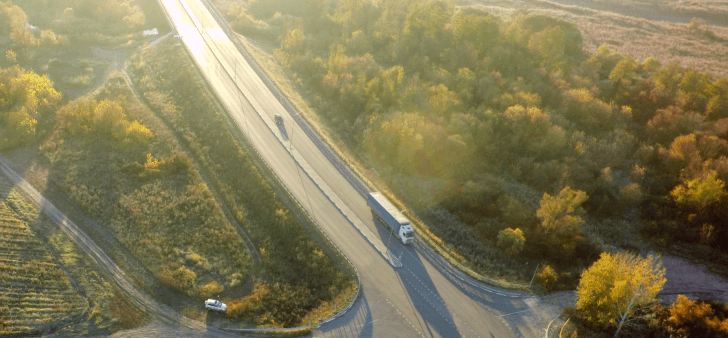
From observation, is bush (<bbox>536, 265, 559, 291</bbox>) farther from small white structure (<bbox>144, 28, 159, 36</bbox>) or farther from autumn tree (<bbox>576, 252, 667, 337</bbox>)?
small white structure (<bbox>144, 28, 159, 36</bbox>)

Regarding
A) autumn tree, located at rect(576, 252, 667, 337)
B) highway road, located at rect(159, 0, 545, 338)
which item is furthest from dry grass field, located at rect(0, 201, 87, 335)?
autumn tree, located at rect(576, 252, 667, 337)

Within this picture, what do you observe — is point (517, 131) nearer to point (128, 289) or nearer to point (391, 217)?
point (391, 217)

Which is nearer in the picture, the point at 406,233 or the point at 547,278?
the point at 547,278

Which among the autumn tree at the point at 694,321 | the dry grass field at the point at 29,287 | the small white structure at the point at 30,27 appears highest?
the small white structure at the point at 30,27

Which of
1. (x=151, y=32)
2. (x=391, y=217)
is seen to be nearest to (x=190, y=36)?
(x=151, y=32)

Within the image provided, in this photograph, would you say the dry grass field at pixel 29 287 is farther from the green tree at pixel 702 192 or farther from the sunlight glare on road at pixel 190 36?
the green tree at pixel 702 192

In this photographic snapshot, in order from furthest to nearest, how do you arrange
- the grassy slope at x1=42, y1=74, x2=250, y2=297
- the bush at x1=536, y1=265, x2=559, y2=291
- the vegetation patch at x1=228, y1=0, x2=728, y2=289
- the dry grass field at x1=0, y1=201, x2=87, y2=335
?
1. the vegetation patch at x1=228, y1=0, x2=728, y2=289
2. the grassy slope at x1=42, y1=74, x2=250, y2=297
3. the bush at x1=536, y1=265, x2=559, y2=291
4. the dry grass field at x1=0, y1=201, x2=87, y2=335

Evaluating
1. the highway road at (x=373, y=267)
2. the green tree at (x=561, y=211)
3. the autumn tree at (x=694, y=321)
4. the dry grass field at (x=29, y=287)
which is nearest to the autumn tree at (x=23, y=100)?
the dry grass field at (x=29, y=287)
